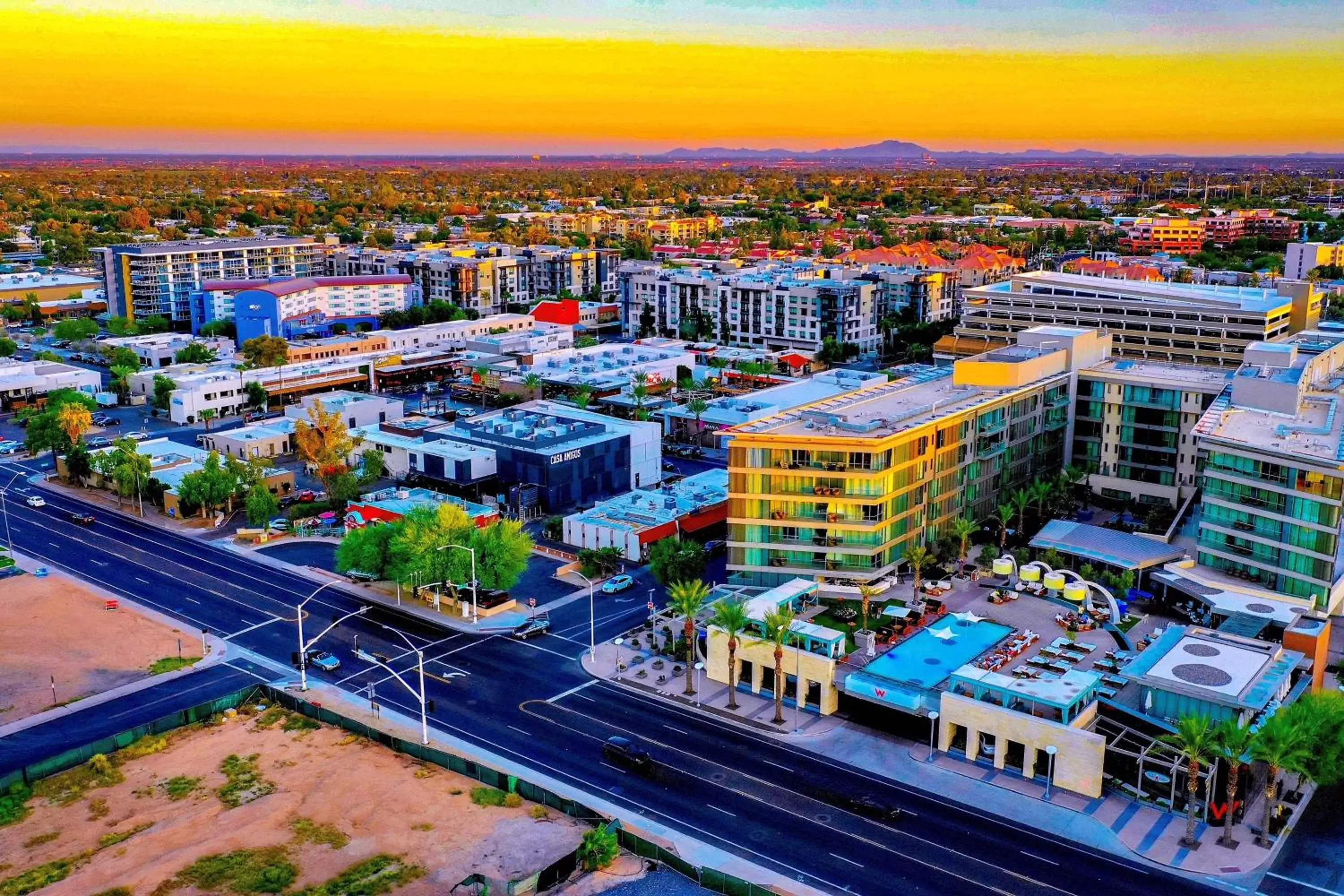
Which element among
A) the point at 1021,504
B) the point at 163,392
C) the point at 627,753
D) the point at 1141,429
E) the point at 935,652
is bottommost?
the point at 627,753

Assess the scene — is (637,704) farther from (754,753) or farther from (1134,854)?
(1134,854)

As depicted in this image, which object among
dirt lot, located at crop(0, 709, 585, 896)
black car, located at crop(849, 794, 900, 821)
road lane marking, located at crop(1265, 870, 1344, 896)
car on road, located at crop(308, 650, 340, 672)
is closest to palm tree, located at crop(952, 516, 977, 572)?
black car, located at crop(849, 794, 900, 821)

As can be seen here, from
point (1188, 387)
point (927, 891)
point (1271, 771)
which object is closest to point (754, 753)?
point (927, 891)

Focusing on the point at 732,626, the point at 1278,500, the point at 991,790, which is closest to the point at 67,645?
the point at 732,626

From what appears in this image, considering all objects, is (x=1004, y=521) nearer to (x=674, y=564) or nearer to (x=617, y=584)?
(x=674, y=564)

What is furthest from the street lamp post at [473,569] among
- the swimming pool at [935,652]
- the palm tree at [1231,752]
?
A: the palm tree at [1231,752]
